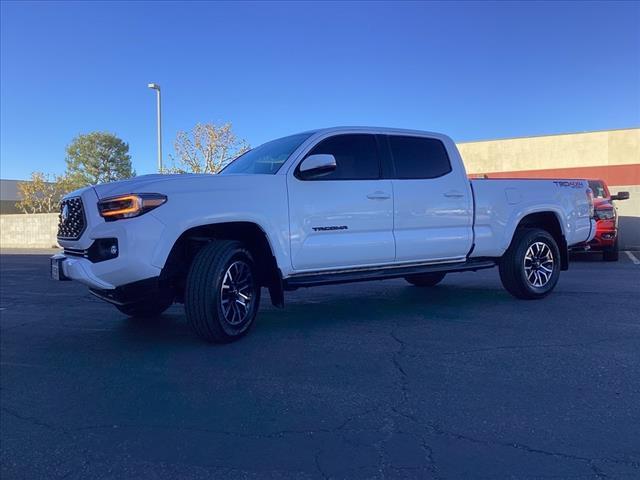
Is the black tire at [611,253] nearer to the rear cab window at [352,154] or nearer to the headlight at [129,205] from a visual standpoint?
the rear cab window at [352,154]

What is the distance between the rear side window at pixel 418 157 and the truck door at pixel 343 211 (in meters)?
0.31

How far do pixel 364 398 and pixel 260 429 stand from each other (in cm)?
78

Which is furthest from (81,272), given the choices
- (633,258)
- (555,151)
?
(555,151)

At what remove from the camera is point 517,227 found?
274 inches

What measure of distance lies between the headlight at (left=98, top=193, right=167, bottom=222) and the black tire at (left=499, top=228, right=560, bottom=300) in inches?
174

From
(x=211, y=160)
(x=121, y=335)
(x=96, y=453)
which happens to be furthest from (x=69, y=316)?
(x=211, y=160)

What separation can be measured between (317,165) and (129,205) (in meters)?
1.75

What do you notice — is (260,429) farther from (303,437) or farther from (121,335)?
(121,335)

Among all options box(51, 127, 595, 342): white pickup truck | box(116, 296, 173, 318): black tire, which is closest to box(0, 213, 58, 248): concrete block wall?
box(116, 296, 173, 318): black tire

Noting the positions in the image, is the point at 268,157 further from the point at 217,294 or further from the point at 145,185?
the point at 217,294

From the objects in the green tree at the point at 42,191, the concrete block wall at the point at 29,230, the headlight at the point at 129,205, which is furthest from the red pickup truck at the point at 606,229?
the green tree at the point at 42,191

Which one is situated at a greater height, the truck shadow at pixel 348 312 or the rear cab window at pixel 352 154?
the rear cab window at pixel 352 154

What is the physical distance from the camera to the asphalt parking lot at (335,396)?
2.84 meters

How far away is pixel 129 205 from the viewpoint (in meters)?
4.38
